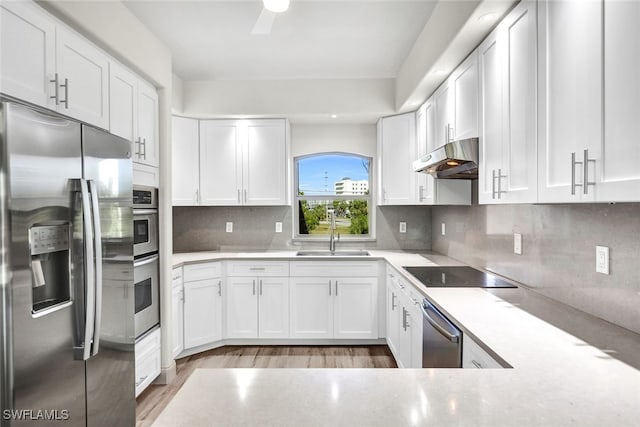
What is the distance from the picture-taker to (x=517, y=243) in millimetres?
2074

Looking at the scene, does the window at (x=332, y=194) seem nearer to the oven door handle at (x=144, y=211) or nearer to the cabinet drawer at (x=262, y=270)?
the cabinet drawer at (x=262, y=270)

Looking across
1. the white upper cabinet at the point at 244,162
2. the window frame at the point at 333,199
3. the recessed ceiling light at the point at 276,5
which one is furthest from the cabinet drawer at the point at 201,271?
the recessed ceiling light at the point at 276,5

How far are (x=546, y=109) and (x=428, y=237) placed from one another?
2.70 meters

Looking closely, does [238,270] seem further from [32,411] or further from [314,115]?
[32,411]

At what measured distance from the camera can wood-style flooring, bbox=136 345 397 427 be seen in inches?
117

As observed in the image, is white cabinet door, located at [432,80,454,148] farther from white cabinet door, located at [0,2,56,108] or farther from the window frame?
white cabinet door, located at [0,2,56,108]

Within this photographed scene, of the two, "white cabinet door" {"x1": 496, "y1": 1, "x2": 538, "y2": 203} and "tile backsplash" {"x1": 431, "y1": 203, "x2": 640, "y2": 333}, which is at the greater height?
"white cabinet door" {"x1": 496, "y1": 1, "x2": 538, "y2": 203}

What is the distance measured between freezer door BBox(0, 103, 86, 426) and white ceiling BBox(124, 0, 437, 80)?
1.37 meters

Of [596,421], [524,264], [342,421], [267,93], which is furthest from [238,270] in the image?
[596,421]

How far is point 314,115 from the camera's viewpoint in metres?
3.53

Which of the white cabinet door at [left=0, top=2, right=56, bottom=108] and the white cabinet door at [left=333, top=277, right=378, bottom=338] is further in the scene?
the white cabinet door at [left=333, top=277, right=378, bottom=338]

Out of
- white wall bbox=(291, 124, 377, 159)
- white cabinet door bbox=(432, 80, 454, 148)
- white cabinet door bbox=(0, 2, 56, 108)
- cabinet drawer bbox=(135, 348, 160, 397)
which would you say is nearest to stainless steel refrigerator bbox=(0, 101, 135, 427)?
white cabinet door bbox=(0, 2, 56, 108)

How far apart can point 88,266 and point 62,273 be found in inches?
3.7

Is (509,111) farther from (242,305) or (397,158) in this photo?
(242,305)
